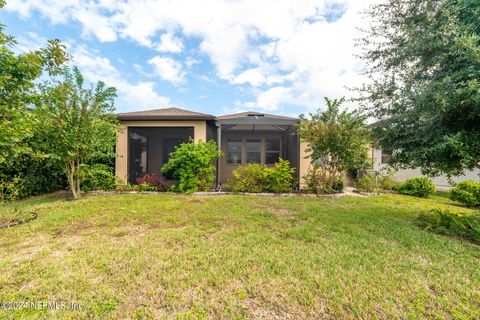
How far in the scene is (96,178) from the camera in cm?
748

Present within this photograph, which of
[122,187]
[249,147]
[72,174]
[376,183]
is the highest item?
[249,147]

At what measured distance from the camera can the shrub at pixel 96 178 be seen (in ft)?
22.3

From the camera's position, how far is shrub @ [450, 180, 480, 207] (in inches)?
259

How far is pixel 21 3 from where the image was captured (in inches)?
218

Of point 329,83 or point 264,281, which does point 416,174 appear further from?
point 264,281

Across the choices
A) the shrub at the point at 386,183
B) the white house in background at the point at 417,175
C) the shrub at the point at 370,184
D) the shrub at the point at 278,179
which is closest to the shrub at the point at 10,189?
the shrub at the point at 278,179

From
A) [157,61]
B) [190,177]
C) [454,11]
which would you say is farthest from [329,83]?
[157,61]

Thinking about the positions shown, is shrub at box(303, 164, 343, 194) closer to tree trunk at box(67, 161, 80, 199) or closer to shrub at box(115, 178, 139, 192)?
shrub at box(115, 178, 139, 192)

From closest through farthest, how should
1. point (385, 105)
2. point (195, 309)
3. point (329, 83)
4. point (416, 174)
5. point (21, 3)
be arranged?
point (195, 309)
point (385, 105)
point (21, 3)
point (329, 83)
point (416, 174)

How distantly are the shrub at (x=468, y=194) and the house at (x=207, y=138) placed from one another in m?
5.32

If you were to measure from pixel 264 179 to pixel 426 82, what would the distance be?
537 centimetres

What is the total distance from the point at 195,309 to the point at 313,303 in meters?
1.18

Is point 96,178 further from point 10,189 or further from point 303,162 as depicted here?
point 303,162

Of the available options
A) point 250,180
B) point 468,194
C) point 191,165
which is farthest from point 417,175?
point 191,165
